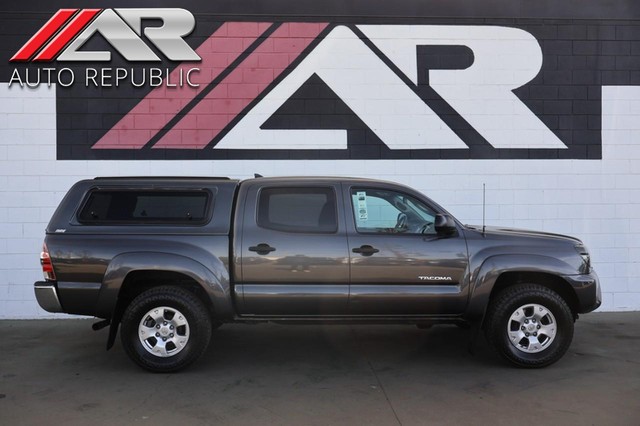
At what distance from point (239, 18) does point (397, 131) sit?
112 inches

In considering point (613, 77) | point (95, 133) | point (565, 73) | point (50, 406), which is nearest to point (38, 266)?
point (95, 133)

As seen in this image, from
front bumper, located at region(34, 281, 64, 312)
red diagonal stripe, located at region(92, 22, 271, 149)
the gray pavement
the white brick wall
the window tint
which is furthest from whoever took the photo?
red diagonal stripe, located at region(92, 22, 271, 149)

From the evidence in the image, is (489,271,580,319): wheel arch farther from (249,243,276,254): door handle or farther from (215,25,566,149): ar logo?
(215,25,566,149): ar logo

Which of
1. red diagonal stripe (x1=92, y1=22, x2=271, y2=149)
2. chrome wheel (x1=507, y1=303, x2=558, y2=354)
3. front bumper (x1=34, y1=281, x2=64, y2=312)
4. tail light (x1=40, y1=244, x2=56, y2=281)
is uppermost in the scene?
red diagonal stripe (x1=92, y1=22, x2=271, y2=149)

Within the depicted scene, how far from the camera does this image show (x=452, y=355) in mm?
6625

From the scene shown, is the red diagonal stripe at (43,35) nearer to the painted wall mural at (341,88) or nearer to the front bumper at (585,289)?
the painted wall mural at (341,88)

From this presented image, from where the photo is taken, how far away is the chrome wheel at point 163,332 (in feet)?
19.4

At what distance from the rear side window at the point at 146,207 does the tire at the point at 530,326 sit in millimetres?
3101

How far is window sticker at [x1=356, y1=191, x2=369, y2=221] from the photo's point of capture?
20.1 ft

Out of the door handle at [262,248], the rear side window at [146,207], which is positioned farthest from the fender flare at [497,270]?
the rear side window at [146,207]

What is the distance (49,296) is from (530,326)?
→ 4.70 meters

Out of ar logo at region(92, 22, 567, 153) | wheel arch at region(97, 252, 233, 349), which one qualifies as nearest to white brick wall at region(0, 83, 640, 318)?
ar logo at region(92, 22, 567, 153)

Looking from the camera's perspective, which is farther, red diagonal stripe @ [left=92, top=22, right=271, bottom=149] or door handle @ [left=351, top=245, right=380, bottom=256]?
red diagonal stripe @ [left=92, top=22, right=271, bottom=149]

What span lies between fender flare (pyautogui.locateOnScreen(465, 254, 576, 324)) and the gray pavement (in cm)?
64
